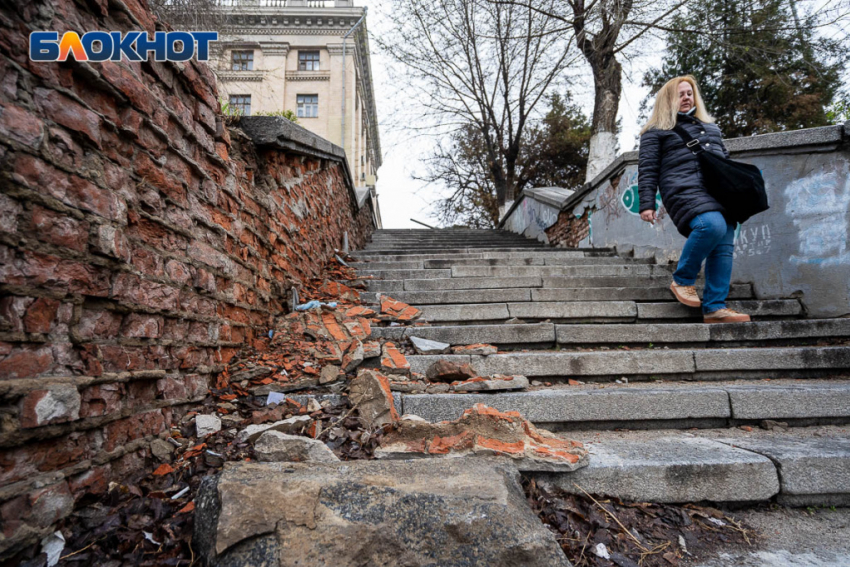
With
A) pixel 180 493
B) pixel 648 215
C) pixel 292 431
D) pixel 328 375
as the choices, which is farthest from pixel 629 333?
pixel 180 493

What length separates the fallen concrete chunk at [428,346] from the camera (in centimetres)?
282

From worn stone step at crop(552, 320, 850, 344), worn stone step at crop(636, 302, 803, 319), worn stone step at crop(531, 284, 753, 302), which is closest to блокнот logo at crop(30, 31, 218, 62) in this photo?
worn stone step at crop(552, 320, 850, 344)

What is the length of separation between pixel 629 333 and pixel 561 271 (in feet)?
4.97

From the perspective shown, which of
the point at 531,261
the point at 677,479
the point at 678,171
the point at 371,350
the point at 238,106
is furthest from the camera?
the point at 238,106

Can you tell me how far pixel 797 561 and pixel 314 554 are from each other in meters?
1.64

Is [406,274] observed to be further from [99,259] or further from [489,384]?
[99,259]

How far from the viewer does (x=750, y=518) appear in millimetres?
1631

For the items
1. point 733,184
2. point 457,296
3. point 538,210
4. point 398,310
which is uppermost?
point 538,210

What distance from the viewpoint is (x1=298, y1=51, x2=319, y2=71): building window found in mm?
21594

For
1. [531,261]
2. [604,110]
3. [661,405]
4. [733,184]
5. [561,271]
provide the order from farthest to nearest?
[604,110]
[531,261]
[561,271]
[733,184]
[661,405]

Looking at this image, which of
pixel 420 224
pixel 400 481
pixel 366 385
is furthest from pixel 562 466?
pixel 420 224

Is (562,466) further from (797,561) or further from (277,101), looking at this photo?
(277,101)

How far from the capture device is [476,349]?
2799 mm

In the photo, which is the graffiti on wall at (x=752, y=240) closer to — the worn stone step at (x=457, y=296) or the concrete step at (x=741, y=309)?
the concrete step at (x=741, y=309)
